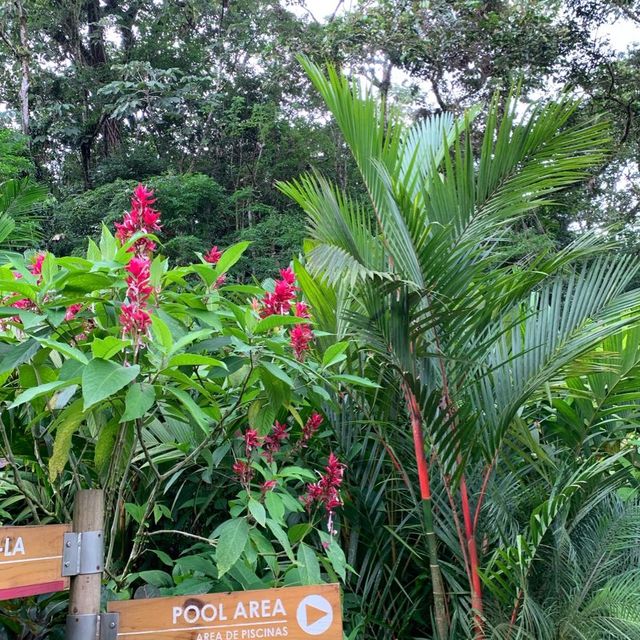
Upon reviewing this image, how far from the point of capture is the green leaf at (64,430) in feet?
3.55

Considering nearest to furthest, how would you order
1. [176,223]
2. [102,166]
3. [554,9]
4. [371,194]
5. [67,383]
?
1. [67,383]
2. [371,194]
3. [554,9]
4. [176,223]
5. [102,166]

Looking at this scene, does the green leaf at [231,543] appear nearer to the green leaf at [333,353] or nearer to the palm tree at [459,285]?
the green leaf at [333,353]

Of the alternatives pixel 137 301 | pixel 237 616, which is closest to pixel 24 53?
pixel 137 301

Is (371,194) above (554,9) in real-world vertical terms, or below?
below

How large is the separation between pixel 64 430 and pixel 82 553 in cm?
21

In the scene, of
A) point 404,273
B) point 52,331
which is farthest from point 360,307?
point 52,331

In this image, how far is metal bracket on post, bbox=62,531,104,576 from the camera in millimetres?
1097

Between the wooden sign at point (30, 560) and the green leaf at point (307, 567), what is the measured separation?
44cm

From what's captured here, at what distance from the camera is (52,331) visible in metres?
1.13

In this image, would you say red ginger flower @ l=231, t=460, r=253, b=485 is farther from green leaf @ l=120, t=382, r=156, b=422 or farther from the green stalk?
the green stalk

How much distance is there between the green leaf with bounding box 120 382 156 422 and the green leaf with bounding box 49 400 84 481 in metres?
0.16

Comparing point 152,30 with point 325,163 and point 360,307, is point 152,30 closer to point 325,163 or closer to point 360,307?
point 325,163

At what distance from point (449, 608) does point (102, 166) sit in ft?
38.9

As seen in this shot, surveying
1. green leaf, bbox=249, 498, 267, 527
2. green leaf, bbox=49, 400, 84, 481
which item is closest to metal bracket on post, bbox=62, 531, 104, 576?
green leaf, bbox=49, 400, 84, 481
